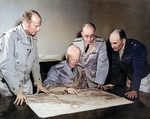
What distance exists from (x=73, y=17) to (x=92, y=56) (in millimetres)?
536

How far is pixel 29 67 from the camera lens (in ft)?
6.07

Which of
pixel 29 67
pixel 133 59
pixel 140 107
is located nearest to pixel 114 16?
pixel 133 59

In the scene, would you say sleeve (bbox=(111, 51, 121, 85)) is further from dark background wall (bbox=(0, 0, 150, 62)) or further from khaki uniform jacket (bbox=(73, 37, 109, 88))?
dark background wall (bbox=(0, 0, 150, 62))

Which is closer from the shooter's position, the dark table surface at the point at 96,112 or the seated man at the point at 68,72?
the dark table surface at the point at 96,112

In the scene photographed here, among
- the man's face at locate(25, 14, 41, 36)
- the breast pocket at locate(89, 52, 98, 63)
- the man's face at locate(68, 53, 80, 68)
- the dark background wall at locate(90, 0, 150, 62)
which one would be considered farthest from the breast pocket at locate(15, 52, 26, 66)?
the dark background wall at locate(90, 0, 150, 62)

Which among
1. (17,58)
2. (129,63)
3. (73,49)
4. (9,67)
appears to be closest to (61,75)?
(73,49)

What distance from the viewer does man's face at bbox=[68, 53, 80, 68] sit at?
7.18ft

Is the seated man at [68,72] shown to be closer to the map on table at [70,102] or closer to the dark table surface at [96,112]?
the map on table at [70,102]

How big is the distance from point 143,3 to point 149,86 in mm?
1197

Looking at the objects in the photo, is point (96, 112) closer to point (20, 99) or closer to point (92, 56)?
point (20, 99)

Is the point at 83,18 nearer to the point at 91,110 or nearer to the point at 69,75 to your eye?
the point at 69,75

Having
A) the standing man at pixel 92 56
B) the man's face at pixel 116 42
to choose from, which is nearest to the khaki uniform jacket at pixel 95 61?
the standing man at pixel 92 56

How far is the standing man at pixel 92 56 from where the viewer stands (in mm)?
2314

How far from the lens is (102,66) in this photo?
2.45 meters
